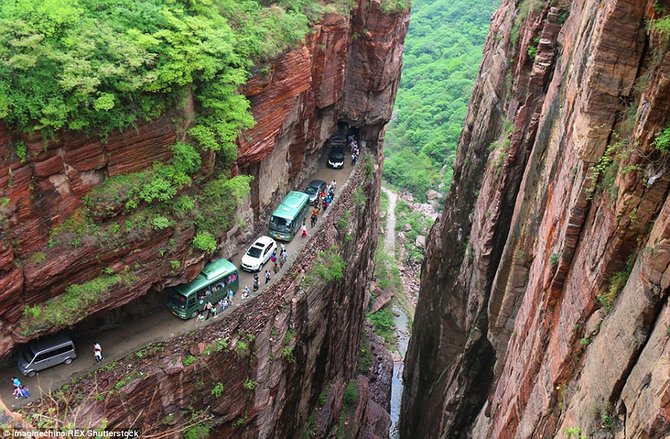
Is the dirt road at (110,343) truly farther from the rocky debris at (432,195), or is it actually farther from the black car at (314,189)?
the rocky debris at (432,195)

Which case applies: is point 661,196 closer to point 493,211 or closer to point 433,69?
point 493,211

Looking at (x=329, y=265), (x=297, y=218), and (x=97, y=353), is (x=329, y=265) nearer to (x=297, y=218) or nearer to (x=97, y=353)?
(x=297, y=218)

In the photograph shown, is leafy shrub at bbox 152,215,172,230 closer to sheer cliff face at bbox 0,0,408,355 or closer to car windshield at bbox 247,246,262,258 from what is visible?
sheer cliff face at bbox 0,0,408,355

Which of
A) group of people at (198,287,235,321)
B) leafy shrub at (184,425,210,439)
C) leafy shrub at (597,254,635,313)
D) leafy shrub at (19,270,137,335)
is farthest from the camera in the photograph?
group of people at (198,287,235,321)

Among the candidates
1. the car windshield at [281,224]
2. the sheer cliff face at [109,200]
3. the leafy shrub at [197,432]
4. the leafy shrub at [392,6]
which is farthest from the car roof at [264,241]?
the leafy shrub at [392,6]

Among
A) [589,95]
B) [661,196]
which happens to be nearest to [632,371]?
[661,196]

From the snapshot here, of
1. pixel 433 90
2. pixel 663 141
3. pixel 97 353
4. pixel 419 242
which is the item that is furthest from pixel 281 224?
pixel 433 90

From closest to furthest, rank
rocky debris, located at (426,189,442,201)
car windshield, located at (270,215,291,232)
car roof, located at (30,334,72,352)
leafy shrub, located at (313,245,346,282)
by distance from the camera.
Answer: car roof, located at (30,334,72,352), leafy shrub, located at (313,245,346,282), car windshield, located at (270,215,291,232), rocky debris, located at (426,189,442,201)

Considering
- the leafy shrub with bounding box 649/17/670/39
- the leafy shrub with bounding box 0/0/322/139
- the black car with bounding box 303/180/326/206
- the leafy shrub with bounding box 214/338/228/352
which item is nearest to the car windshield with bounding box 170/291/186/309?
the leafy shrub with bounding box 214/338/228/352
